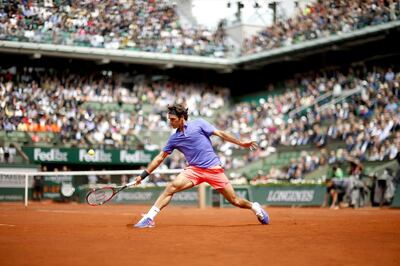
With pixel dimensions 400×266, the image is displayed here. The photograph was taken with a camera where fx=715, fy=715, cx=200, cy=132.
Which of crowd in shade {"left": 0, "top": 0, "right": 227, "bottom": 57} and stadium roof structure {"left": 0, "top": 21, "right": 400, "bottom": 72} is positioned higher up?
crowd in shade {"left": 0, "top": 0, "right": 227, "bottom": 57}

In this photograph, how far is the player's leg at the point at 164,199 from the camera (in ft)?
37.6

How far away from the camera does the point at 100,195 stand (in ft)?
44.4

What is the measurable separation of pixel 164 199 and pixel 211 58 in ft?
98.6

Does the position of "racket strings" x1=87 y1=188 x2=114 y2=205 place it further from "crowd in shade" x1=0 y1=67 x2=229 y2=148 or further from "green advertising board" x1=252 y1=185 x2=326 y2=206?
"crowd in shade" x1=0 y1=67 x2=229 y2=148

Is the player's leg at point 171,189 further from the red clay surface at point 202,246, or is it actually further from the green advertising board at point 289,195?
the green advertising board at point 289,195

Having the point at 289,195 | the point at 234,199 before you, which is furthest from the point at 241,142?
the point at 289,195

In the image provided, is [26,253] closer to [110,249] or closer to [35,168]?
[110,249]

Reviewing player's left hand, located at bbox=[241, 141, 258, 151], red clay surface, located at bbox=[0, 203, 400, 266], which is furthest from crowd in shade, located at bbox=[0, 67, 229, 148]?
player's left hand, located at bbox=[241, 141, 258, 151]

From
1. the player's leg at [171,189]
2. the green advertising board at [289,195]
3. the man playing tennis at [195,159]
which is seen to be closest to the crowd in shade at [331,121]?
the green advertising board at [289,195]

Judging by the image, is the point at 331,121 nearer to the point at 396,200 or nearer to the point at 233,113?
the point at 396,200

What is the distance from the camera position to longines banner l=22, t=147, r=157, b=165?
112 feet

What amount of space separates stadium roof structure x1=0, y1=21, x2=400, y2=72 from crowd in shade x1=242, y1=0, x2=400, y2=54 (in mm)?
344

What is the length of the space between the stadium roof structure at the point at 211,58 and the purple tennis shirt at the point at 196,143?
21715mm

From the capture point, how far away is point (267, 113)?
37.5 meters
